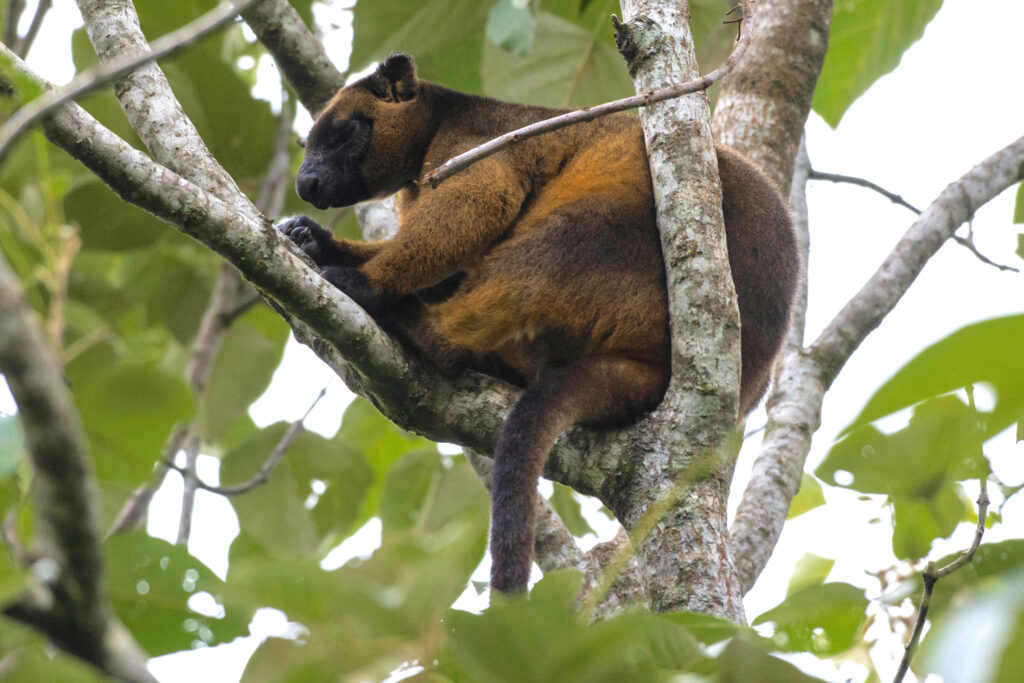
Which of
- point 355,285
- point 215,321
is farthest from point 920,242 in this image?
point 215,321

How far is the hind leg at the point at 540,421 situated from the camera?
2781mm

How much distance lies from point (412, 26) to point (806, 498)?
3.16 meters

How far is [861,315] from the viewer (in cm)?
463

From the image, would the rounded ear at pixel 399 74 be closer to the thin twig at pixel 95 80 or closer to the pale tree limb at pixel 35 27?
the pale tree limb at pixel 35 27

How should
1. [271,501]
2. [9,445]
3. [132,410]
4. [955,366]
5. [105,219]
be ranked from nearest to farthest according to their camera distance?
[955,366] < [9,445] < [132,410] < [105,219] < [271,501]

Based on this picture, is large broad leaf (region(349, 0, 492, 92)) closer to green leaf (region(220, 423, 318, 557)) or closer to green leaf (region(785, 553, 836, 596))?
green leaf (region(220, 423, 318, 557))

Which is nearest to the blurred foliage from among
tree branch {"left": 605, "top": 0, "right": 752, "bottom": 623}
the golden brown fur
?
tree branch {"left": 605, "top": 0, "right": 752, "bottom": 623}

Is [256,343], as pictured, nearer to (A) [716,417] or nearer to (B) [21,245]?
(B) [21,245]

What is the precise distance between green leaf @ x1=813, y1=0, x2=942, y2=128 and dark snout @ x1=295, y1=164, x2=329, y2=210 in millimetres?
2900

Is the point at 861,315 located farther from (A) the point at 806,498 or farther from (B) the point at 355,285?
(B) the point at 355,285

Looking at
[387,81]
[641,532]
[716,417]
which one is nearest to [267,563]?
[641,532]

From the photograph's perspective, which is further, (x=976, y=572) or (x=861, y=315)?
(x=861, y=315)

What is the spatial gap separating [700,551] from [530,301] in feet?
4.58

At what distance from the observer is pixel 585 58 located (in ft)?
17.1
